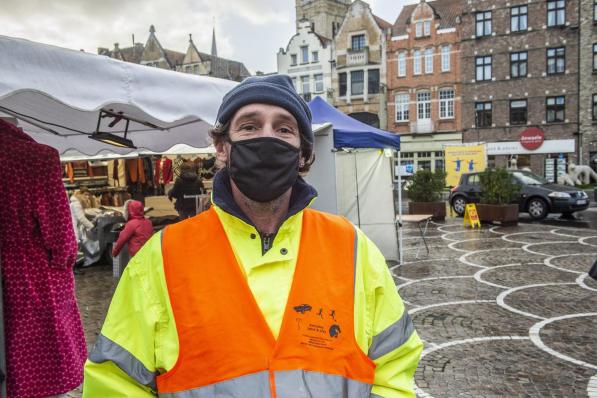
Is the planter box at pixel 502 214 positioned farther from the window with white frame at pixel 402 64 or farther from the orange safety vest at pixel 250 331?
the window with white frame at pixel 402 64

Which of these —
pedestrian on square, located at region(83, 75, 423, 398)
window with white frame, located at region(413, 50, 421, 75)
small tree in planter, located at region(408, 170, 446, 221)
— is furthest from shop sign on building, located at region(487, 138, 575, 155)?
pedestrian on square, located at region(83, 75, 423, 398)

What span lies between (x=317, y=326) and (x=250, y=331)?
0.22 m

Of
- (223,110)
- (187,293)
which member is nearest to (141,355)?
(187,293)

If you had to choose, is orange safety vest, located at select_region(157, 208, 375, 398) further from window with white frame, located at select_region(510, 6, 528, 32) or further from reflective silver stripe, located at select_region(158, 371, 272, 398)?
window with white frame, located at select_region(510, 6, 528, 32)

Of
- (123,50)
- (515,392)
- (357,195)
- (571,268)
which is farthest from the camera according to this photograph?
(123,50)

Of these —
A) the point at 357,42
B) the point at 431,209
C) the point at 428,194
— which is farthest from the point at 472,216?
the point at 357,42

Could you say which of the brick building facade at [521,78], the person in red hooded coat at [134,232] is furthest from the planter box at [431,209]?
the brick building facade at [521,78]

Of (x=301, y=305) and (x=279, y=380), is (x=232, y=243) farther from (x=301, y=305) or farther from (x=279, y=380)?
(x=279, y=380)

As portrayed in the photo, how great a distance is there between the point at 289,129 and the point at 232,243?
0.49m

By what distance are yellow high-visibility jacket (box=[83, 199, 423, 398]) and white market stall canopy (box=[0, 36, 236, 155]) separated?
1654 millimetres

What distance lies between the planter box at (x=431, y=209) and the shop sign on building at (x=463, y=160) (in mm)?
9737

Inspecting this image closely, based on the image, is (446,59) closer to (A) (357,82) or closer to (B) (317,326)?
(A) (357,82)

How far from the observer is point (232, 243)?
5.85ft

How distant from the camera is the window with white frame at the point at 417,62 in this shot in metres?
40.8
